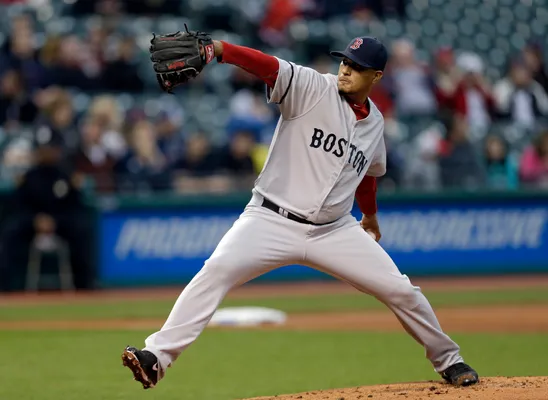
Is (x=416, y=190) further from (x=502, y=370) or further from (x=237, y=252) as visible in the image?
(x=237, y=252)

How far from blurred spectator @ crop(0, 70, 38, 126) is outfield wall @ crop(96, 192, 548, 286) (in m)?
1.50

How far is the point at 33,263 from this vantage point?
1337 cm

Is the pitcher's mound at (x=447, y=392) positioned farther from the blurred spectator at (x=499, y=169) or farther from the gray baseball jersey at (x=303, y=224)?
the blurred spectator at (x=499, y=169)

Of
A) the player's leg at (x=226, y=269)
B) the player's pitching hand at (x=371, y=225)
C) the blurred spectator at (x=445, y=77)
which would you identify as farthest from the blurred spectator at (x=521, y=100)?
the player's leg at (x=226, y=269)

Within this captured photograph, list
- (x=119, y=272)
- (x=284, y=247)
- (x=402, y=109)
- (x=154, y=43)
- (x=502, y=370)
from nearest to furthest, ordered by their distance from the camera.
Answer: (x=154, y=43)
(x=284, y=247)
(x=502, y=370)
(x=119, y=272)
(x=402, y=109)

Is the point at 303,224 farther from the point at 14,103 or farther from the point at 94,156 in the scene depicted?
the point at 14,103

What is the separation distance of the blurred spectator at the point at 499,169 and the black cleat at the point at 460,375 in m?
9.85

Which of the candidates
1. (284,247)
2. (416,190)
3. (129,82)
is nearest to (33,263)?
(129,82)

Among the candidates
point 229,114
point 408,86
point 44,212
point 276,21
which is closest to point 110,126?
point 44,212

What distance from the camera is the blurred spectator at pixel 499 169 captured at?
616 inches

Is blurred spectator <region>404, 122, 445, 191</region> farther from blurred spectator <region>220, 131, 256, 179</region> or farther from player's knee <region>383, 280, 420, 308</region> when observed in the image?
player's knee <region>383, 280, 420, 308</region>

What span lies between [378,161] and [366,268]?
0.70 m

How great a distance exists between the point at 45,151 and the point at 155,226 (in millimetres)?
1964

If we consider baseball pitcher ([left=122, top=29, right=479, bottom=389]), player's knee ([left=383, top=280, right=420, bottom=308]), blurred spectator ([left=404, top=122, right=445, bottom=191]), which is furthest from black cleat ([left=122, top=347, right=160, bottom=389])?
blurred spectator ([left=404, top=122, right=445, bottom=191])
